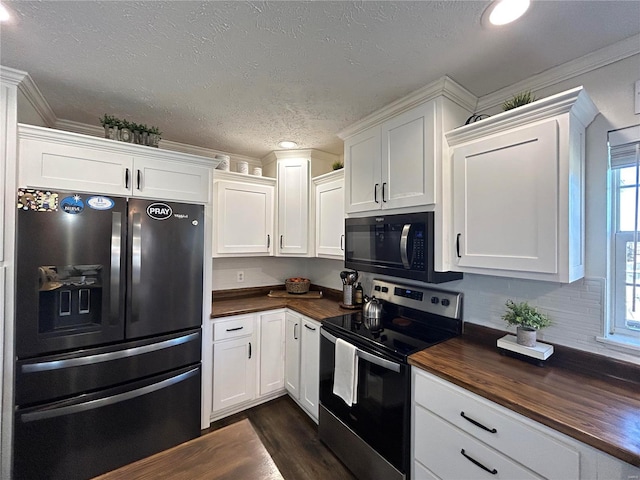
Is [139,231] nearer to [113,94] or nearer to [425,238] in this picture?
[113,94]

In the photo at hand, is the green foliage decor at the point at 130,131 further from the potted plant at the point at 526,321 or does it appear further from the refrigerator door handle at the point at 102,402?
the potted plant at the point at 526,321

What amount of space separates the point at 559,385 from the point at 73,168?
9.20ft

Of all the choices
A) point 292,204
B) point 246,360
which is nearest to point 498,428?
point 246,360

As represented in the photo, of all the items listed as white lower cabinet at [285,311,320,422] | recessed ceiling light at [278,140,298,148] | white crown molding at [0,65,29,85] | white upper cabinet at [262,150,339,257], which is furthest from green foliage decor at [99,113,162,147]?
white lower cabinet at [285,311,320,422]

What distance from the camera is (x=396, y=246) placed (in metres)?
1.79

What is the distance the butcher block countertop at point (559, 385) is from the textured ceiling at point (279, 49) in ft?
4.98

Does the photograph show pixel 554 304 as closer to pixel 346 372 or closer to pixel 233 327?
pixel 346 372

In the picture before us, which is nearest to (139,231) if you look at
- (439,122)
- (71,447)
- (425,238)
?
(71,447)

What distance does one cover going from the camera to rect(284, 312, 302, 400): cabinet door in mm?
2369

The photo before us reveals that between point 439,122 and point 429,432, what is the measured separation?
1679mm

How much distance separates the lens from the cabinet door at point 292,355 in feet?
7.77

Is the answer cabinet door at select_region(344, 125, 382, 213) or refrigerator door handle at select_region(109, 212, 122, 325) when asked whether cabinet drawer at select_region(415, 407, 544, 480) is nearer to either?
cabinet door at select_region(344, 125, 382, 213)

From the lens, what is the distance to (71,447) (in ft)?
5.17

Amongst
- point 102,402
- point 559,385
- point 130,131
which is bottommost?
point 102,402
